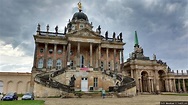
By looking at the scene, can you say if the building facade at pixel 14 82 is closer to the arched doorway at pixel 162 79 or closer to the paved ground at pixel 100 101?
the paved ground at pixel 100 101

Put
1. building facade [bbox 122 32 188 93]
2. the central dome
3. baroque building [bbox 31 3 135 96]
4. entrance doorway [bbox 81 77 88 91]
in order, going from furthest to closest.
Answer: building facade [bbox 122 32 188 93], the central dome, entrance doorway [bbox 81 77 88 91], baroque building [bbox 31 3 135 96]

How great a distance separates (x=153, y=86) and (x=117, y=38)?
1855cm

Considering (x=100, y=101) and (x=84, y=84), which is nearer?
(x=100, y=101)

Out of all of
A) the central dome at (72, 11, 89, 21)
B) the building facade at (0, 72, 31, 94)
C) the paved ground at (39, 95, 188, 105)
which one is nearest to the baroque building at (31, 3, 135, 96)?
the central dome at (72, 11, 89, 21)

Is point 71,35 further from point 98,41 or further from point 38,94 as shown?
point 38,94

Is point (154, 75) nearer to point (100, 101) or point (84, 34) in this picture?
point (84, 34)

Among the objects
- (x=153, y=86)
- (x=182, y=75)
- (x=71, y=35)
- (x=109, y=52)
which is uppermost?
(x=71, y=35)

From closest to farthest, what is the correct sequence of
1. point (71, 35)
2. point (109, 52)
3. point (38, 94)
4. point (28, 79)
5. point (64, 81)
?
1. point (38, 94)
2. point (64, 81)
3. point (71, 35)
4. point (28, 79)
5. point (109, 52)

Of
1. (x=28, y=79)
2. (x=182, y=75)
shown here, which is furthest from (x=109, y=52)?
(x=182, y=75)

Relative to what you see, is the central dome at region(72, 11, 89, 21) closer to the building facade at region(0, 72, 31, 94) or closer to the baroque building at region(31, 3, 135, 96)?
the baroque building at region(31, 3, 135, 96)

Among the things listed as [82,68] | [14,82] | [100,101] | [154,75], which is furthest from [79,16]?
[100,101]

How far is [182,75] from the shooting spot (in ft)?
164

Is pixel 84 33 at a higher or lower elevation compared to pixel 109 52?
higher

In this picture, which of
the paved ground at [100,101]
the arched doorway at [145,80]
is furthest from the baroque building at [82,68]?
the paved ground at [100,101]
